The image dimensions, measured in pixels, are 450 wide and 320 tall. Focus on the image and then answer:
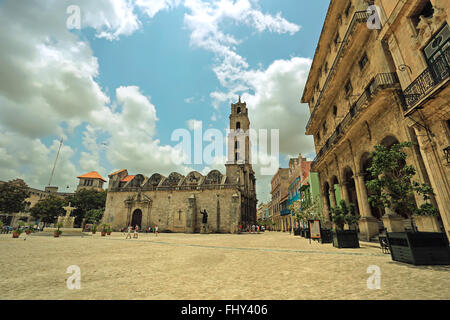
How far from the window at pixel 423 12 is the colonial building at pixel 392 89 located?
0.03 metres

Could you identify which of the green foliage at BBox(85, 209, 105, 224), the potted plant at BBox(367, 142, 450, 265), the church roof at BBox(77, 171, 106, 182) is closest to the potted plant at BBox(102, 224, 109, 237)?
the green foliage at BBox(85, 209, 105, 224)

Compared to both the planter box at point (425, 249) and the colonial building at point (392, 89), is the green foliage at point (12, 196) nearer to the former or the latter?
the colonial building at point (392, 89)

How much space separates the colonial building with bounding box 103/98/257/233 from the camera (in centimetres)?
3241

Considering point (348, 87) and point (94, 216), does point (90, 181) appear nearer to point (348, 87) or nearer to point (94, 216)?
point (94, 216)

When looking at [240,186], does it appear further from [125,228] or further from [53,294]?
[53,294]

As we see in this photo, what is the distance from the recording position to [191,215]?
106 ft

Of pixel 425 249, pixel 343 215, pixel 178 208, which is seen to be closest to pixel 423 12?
pixel 425 249

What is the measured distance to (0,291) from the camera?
3271mm

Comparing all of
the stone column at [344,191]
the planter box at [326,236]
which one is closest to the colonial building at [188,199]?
the stone column at [344,191]

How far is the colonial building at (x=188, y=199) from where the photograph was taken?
32406 millimetres

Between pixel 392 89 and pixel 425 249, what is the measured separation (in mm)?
6761

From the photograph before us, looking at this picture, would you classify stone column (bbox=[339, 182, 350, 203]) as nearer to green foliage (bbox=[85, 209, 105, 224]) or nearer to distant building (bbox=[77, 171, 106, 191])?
green foliage (bbox=[85, 209, 105, 224])

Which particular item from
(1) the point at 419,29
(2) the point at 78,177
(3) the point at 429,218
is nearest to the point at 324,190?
(3) the point at 429,218
